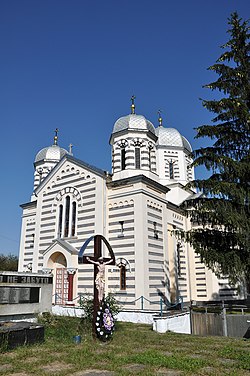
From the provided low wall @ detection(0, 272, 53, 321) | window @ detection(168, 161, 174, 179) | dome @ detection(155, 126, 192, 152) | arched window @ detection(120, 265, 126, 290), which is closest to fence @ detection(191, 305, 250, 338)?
arched window @ detection(120, 265, 126, 290)

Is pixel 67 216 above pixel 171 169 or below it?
below

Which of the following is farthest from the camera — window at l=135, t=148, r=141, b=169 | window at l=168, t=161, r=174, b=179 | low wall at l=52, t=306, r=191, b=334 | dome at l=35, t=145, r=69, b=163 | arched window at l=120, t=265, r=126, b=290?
window at l=168, t=161, r=174, b=179

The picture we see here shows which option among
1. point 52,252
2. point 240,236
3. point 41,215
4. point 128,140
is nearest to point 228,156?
point 240,236

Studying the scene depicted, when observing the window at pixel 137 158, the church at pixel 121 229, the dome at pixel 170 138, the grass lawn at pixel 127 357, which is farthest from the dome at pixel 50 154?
the grass lawn at pixel 127 357

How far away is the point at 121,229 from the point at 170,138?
1359cm

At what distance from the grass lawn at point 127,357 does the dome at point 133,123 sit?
46.4 feet

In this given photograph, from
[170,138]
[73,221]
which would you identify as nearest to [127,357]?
[73,221]

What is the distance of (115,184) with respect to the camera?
19.7 metres

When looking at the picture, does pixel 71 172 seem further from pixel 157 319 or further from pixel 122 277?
pixel 157 319

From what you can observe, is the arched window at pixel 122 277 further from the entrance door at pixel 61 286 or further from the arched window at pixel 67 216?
the arched window at pixel 67 216

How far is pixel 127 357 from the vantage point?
7.45 meters

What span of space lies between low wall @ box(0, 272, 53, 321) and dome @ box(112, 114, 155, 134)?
1127 cm

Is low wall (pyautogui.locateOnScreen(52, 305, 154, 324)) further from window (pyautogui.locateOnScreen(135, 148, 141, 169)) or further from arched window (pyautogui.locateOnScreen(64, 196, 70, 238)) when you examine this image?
window (pyautogui.locateOnScreen(135, 148, 141, 169))

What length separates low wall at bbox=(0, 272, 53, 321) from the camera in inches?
495
